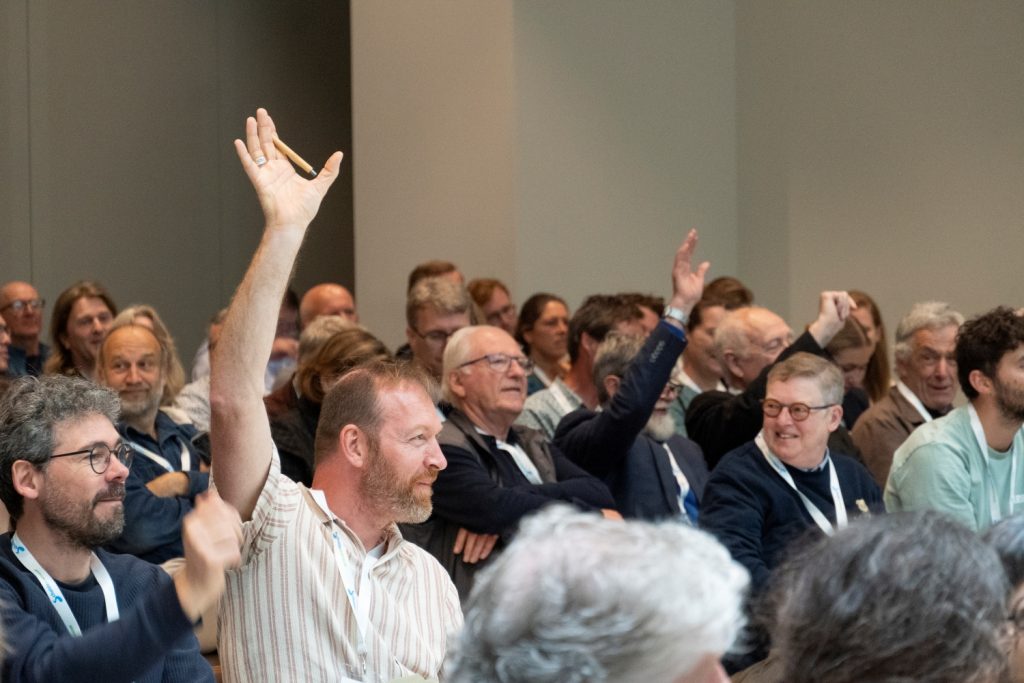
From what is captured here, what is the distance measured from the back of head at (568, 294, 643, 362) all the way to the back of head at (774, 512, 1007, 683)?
3874mm

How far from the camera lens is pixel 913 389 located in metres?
5.46

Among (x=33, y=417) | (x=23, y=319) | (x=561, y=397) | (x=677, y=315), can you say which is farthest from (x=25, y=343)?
(x=33, y=417)

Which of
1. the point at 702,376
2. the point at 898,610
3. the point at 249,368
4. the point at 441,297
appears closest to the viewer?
the point at 898,610

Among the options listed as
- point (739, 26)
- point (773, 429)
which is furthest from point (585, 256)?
point (773, 429)

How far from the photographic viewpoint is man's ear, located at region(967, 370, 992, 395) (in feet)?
14.3

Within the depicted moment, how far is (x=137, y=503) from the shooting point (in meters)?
3.99

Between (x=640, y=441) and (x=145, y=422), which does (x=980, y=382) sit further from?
(x=145, y=422)

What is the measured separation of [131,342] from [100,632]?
2.89 metres

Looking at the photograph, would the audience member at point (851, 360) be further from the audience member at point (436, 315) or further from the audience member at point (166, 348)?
the audience member at point (166, 348)

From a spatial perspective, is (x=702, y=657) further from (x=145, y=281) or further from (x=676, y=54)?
(x=145, y=281)

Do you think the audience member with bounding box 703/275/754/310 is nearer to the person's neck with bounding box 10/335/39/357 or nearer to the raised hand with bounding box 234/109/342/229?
→ the person's neck with bounding box 10/335/39/357

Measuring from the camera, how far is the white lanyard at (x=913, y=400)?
5.21m

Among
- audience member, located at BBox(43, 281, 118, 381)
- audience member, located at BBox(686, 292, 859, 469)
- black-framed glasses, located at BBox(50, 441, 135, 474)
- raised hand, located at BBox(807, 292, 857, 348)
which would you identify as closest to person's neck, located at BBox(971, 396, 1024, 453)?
audience member, located at BBox(686, 292, 859, 469)

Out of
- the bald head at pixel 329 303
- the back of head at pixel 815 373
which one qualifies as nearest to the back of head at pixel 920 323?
the back of head at pixel 815 373
